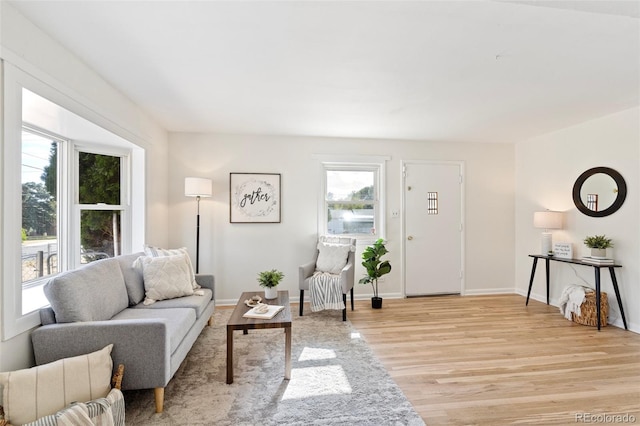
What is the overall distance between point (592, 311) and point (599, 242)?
2.53ft

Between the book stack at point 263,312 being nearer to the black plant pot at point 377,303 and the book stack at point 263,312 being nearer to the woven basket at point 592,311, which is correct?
the black plant pot at point 377,303

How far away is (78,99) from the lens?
88.5 inches

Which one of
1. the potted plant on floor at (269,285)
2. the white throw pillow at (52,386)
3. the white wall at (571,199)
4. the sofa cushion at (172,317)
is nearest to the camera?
the white throw pillow at (52,386)

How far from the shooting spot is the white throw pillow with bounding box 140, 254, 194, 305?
2795 mm

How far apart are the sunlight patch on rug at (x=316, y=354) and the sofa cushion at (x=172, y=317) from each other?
38.7 inches

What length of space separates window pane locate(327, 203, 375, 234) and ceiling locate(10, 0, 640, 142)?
1.43 metres

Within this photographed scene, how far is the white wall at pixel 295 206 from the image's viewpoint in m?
4.25

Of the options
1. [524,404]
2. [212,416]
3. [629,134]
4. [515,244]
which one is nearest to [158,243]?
[212,416]

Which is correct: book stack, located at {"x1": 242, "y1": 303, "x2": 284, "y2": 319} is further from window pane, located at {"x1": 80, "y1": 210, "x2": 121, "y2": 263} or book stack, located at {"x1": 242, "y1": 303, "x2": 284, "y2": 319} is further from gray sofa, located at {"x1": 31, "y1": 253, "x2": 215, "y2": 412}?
window pane, located at {"x1": 80, "y1": 210, "x2": 121, "y2": 263}

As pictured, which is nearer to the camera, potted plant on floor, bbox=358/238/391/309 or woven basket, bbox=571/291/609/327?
woven basket, bbox=571/291/609/327

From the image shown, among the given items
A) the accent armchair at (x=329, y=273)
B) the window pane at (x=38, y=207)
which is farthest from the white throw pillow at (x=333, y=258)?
the window pane at (x=38, y=207)

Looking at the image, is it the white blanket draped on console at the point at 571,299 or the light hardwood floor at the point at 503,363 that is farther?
the white blanket draped on console at the point at 571,299

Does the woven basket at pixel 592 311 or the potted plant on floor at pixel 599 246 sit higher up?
the potted plant on floor at pixel 599 246

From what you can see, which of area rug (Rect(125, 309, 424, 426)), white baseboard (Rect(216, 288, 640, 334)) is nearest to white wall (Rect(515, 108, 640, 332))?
white baseboard (Rect(216, 288, 640, 334))
